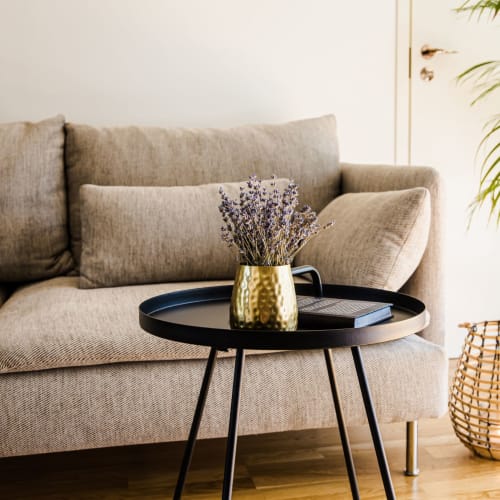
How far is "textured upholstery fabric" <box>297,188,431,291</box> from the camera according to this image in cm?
173

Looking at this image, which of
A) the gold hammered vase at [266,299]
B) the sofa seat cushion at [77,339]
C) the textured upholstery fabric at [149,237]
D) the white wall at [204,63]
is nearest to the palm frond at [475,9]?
the white wall at [204,63]

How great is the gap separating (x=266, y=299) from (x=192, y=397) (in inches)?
22.6

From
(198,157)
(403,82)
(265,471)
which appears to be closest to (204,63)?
(198,157)

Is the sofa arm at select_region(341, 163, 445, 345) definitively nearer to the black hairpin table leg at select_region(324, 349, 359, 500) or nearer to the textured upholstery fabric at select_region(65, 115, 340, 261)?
the textured upholstery fabric at select_region(65, 115, 340, 261)

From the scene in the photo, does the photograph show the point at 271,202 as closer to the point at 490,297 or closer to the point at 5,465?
the point at 5,465

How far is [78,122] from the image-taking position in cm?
248

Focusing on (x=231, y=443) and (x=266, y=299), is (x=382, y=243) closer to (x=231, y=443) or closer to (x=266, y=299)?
(x=266, y=299)

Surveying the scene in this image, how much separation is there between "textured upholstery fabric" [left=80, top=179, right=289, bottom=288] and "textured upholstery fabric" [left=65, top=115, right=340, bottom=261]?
14 cm

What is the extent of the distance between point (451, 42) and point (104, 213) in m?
1.61

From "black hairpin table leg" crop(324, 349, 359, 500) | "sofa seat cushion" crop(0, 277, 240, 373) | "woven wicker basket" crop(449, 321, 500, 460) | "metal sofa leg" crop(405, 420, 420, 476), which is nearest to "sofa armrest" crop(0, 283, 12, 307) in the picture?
"sofa seat cushion" crop(0, 277, 240, 373)

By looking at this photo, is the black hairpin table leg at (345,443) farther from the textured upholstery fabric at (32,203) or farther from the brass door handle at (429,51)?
the brass door handle at (429,51)

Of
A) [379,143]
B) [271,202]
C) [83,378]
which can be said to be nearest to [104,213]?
[83,378]

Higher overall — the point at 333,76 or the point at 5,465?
the point at 333,76

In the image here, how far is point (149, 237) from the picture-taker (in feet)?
6.57
